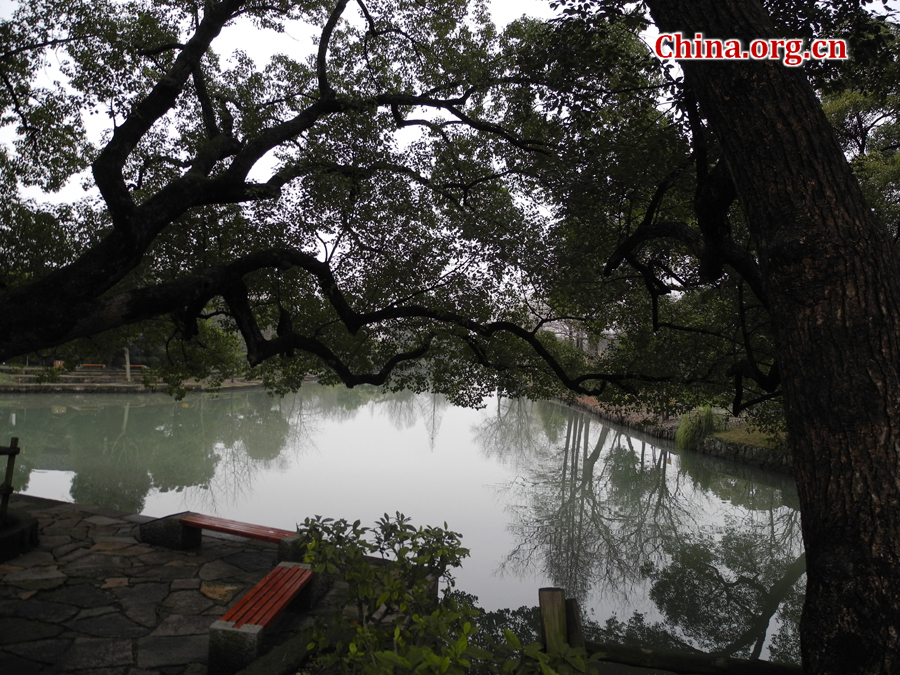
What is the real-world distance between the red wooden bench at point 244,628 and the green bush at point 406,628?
1.79 feet

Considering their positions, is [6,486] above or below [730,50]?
below

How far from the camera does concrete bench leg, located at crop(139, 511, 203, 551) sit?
5.75m

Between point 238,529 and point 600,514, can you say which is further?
point 600,514

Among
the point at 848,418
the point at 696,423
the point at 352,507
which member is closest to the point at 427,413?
the point at 696,423

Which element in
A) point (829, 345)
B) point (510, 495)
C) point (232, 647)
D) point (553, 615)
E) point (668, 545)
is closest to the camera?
point (829, 345)

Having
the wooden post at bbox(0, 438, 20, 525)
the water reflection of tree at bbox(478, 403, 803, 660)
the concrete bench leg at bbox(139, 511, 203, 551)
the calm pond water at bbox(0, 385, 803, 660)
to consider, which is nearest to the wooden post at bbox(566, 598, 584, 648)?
the water reflection of tree at bbox(478, 403, 803, 660)

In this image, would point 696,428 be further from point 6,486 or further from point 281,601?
point 6,486

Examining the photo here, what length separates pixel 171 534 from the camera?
5.78 metres

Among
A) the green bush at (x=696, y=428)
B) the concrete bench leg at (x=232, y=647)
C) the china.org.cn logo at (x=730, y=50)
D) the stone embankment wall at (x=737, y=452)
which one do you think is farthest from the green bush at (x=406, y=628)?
the green bush at (x=696, y=428)

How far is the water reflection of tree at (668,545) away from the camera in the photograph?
6246mm

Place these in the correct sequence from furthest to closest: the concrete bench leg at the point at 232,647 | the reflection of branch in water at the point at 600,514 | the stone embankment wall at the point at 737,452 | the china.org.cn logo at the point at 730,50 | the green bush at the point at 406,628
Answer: the stone embankment wall at the point at 737,452 → the reflection of branch in water at the point at 600,514 → the concrete bench leg at the point at 232,647 → the china.org.cn logo at the point at 730,50 → the green bush at the point at 406,628

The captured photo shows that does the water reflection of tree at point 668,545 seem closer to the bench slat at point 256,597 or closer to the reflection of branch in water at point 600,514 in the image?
the reflection of branch in water at point 600,514

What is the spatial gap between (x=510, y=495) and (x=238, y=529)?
6.72 metres

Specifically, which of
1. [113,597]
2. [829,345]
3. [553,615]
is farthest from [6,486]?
[829,345]
